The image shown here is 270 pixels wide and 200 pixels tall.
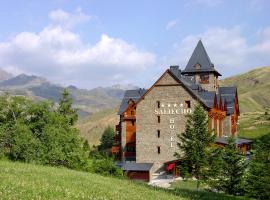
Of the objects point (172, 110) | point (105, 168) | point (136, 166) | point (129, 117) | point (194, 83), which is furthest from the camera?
point (194, 83)

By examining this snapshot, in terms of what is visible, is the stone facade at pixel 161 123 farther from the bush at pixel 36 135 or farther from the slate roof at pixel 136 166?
the bush at pixel 36 135

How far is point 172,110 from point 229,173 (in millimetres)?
36942

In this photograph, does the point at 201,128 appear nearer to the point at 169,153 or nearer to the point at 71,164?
the point at 71,164

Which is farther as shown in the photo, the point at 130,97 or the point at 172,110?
the point at 130,97

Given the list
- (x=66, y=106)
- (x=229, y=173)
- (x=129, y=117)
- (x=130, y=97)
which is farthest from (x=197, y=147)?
(x=66, y=106)

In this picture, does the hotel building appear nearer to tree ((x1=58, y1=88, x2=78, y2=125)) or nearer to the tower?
the tower

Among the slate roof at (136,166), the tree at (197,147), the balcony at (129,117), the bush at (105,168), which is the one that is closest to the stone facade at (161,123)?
the slate roof at (136,166)

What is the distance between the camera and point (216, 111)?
85.0 m

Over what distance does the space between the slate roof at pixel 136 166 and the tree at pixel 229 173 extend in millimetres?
34100

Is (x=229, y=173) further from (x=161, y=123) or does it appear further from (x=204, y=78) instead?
(x=204, y=78)

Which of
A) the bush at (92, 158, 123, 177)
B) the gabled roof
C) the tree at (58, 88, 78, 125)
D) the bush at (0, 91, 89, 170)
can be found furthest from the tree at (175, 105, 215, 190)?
the tree at (58, 88, 78, 125)

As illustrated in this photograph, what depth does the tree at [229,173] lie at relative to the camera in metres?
45.7

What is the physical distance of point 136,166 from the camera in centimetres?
8144

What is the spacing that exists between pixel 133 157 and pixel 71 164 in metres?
29.8
